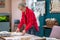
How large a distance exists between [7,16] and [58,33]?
14.4ft

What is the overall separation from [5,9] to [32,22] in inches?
143

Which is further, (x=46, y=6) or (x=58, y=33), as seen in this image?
(x=46, y=6)

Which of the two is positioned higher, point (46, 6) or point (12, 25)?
point (46, 6)

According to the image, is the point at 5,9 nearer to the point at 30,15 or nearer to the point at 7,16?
the point at 7,16

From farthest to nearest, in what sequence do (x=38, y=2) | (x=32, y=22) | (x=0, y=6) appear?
(x=0, y=6) → (x=38, y=2) → (x=32, y=22)

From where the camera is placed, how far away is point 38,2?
264 inches

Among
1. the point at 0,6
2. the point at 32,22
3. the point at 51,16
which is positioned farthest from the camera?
the point at 0,6

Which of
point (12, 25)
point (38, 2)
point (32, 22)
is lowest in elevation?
point (12, 25)

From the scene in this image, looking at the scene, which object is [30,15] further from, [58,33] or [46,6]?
[46,6]

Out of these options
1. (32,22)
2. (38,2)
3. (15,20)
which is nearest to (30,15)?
(32,22)

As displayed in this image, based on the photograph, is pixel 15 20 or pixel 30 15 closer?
pixel 30 15

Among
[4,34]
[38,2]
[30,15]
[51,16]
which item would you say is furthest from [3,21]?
[4,34]

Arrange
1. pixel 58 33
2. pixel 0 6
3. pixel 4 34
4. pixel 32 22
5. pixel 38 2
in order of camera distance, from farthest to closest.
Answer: pixel 0 6, pixel 38 2, pixel 32 22, pixel 58 33, pixel 4 34

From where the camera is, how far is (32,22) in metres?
4.64
